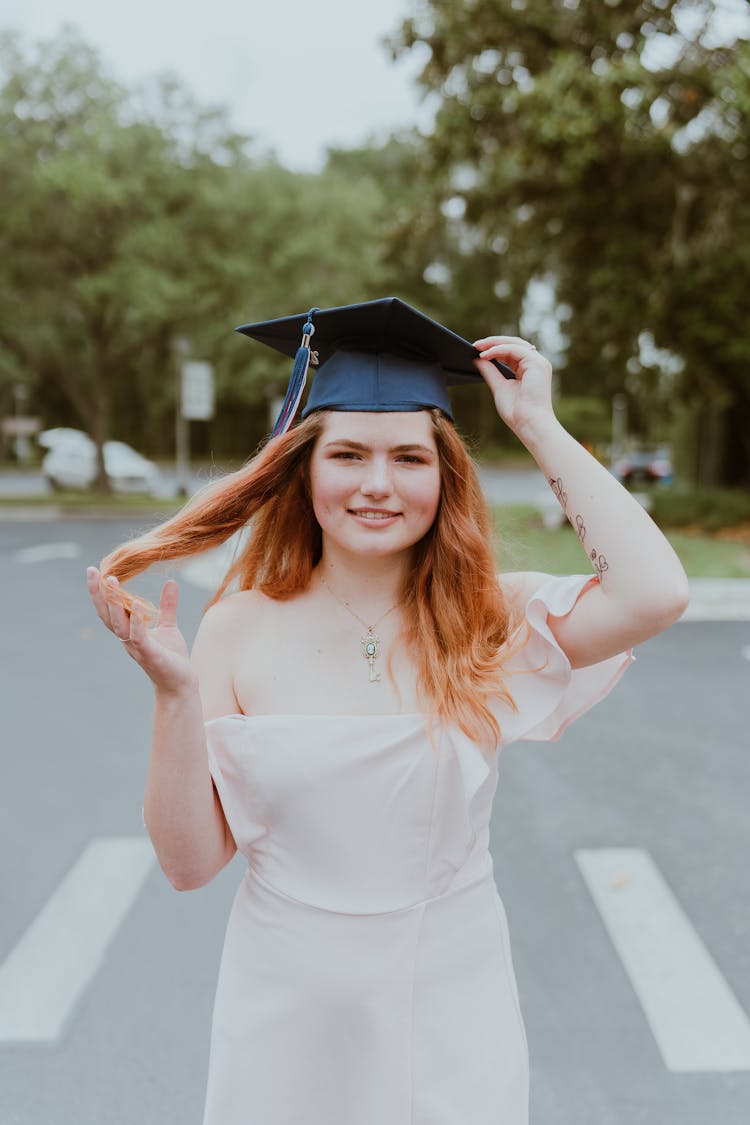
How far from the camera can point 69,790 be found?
520 cm

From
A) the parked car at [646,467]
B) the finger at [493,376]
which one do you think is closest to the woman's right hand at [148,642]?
the finger at [493,376]

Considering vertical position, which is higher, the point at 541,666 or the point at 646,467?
the point at 541,666

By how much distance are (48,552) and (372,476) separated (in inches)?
543

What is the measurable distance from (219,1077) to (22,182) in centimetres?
2077

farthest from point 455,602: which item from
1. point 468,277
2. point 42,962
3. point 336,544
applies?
point 468,277

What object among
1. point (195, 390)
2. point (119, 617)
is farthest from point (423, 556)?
point (195, 390)

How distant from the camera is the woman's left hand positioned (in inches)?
69.2

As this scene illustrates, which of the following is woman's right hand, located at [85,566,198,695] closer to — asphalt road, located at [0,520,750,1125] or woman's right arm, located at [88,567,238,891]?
woman's right arm, located at [88,567,238,891]

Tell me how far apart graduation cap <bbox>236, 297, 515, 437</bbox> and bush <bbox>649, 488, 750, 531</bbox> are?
14.9 metres

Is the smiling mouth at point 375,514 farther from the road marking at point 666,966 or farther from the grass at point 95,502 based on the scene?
the grass at point 95,502

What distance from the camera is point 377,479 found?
66.1 inches

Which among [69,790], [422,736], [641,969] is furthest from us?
[69,790]

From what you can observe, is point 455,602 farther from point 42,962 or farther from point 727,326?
point 727,326

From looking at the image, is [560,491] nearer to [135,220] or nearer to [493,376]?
[493,376]
